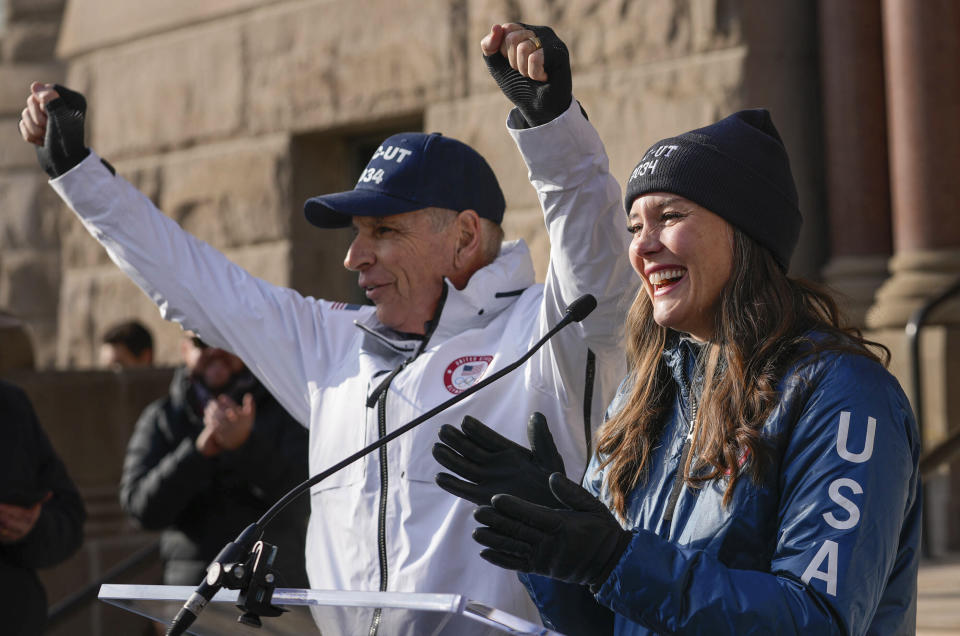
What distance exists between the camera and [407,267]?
117 inches

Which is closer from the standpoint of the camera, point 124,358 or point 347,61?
point 124,358

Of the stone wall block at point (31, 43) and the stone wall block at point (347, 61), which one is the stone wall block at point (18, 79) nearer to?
the stone wall block at point (31, 43)

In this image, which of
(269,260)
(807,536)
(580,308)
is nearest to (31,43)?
(269,260)

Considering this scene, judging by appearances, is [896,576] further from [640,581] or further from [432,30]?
[432,30]

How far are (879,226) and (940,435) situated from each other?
3.36 feet

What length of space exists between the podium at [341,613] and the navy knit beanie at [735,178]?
2.83ft

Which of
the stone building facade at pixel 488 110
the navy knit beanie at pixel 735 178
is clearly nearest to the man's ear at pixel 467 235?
the navy knit beanie at pixel 735 178

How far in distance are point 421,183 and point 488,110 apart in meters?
3.57

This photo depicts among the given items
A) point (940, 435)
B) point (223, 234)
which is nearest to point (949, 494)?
point (940, 435)

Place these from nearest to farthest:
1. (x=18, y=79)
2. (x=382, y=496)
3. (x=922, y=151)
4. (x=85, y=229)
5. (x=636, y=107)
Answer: (x=382, y=496), (x=922, y=151), (x=636, y=107), (x=85, y=229), (x=18, y=79)

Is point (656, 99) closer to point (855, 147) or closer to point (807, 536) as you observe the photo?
point (855, 147)

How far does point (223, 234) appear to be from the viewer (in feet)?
24.6

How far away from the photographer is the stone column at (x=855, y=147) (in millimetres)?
5953

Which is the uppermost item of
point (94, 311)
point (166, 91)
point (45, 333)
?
point (166, 91)
